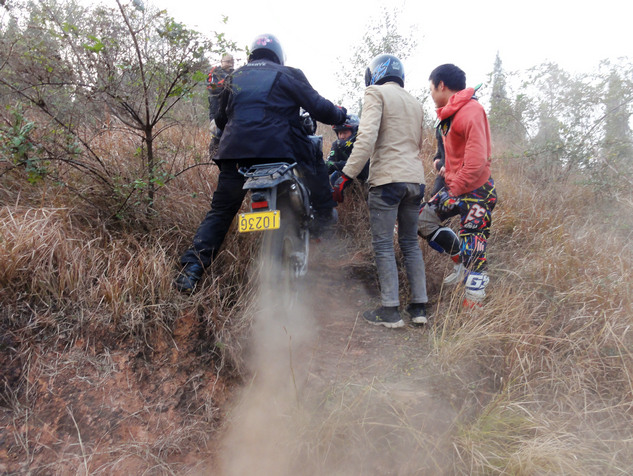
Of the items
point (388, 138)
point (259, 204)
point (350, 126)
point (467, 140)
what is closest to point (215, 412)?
point (259, 204)

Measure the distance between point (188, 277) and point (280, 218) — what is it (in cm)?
78

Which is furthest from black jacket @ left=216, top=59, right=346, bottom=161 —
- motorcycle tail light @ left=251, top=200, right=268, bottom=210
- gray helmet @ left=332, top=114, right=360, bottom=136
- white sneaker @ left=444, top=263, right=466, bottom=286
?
white sneaker @ left=444, top=263, right=466, bottom=286

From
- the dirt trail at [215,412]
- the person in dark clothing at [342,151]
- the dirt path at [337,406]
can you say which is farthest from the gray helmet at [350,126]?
the dirt trail at [215,412]

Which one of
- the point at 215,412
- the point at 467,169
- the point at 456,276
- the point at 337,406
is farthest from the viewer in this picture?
the point at 456,276

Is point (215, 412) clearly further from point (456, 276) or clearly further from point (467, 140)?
point (467, 140)

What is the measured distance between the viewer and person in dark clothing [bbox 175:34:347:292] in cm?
262

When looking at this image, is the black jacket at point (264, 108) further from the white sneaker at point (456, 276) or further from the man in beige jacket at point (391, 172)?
the white sneaker at point (456, 276)

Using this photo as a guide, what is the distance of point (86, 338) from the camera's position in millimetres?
2211

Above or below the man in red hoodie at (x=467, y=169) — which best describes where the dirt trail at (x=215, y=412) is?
below

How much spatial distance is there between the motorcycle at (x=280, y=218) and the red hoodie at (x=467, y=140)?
1210 mm

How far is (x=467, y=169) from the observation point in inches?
110

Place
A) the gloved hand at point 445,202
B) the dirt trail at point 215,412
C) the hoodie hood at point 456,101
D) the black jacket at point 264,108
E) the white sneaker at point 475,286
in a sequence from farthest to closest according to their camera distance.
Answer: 1. the gloved hand at point 445,202
2. the white sneaker at point 475,286
3. the hoodie hood at point 456,101
4. the black jacket at point 264,108
5. the dirt trail at point 215,412

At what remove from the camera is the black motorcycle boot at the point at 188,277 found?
2.62m

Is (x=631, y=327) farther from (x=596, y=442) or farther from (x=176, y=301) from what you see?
(x=176, y=301)
